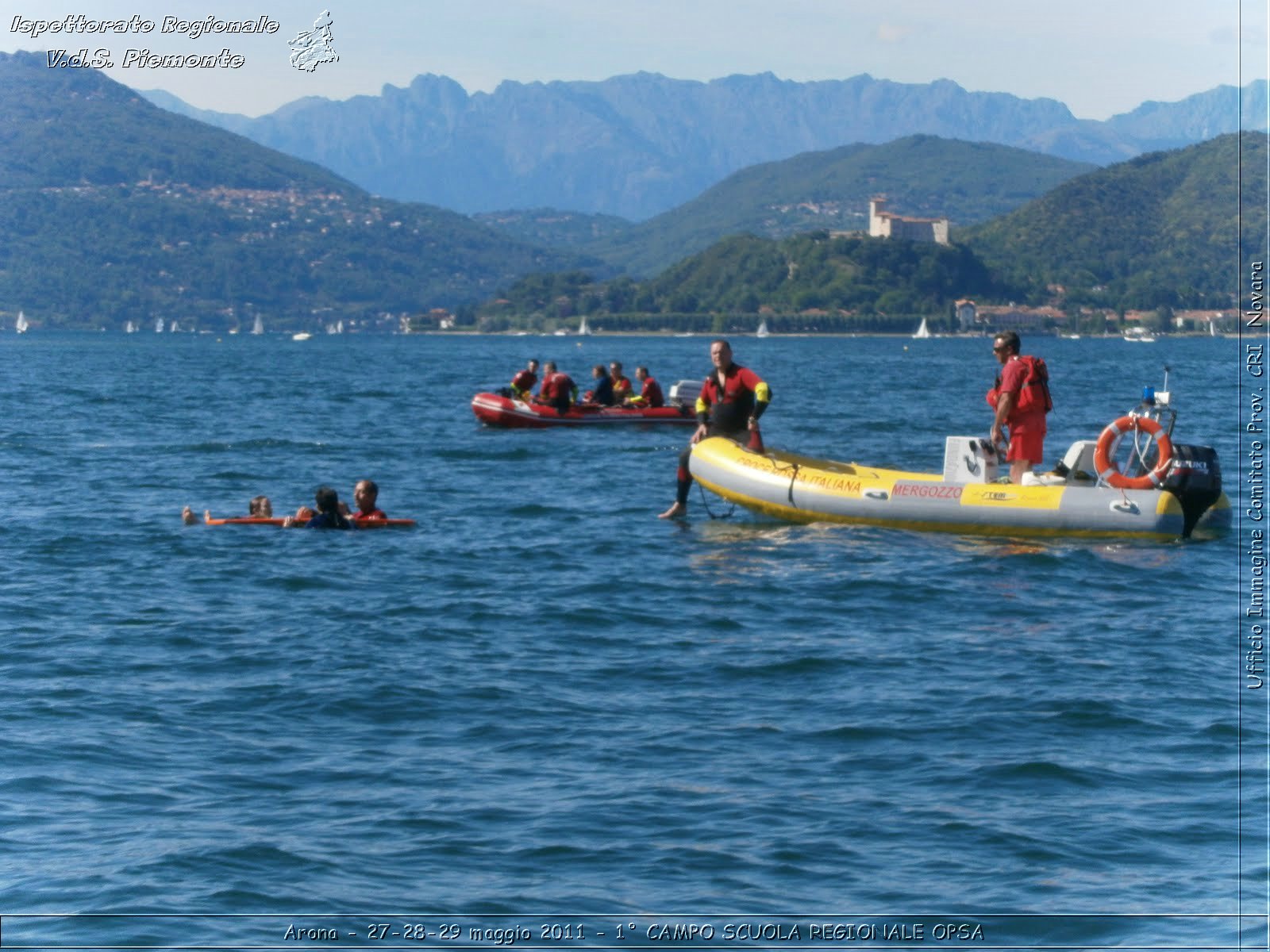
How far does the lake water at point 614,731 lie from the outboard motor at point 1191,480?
431mm

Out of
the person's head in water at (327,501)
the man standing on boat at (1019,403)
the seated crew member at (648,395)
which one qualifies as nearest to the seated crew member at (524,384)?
the seated crew member at (648,395)

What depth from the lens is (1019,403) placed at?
54.0 ft

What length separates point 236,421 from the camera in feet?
122

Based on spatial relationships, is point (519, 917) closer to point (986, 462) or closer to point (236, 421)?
point (986, 462)

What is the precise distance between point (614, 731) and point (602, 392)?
21.9 m

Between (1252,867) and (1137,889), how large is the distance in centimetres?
65

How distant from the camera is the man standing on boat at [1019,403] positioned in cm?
1639

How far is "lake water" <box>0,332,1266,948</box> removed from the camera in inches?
295

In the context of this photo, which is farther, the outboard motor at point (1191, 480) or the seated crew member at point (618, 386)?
the seated crew member at point (618, 386)

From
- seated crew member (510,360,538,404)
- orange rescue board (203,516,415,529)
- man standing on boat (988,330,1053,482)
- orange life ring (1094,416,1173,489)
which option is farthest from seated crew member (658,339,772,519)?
seated crew member (510,360,538,404)

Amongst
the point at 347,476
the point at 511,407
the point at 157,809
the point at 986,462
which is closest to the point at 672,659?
the point at 157,809

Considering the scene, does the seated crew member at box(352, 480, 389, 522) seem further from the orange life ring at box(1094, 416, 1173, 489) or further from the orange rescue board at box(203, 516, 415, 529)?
the orange life ring at box(1094, 416, 1173, 489)

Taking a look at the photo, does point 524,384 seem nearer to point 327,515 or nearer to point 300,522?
point 300,522

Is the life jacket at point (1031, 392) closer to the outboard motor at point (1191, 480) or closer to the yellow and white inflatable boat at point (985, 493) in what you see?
the yellow and white inflatable boat at point (985, 493)
